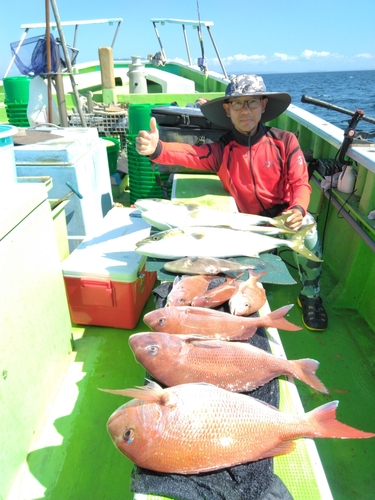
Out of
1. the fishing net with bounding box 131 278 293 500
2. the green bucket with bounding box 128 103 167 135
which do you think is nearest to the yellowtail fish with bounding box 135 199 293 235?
the fishing net with bounding box 131 278 293 500

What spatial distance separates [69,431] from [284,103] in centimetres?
301

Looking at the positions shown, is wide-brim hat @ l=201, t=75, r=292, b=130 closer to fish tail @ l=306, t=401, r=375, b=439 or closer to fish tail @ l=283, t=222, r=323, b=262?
fish tail @ l=283, t=222, r=323, b=262

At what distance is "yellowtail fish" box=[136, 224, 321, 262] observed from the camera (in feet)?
7.40

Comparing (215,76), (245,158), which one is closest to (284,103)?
(245,158)

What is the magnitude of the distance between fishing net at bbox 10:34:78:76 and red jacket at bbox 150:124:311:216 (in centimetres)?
272

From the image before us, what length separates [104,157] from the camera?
3.77 meters

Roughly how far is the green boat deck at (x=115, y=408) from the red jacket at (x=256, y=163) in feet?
3.28

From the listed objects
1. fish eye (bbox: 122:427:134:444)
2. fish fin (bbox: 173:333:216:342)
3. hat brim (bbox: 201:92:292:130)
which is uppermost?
hat brim (bbox: 201:92:292:130)

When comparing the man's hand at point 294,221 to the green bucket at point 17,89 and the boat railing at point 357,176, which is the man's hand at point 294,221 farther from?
the green bucket at point 17,89

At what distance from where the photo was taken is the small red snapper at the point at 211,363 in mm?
1481

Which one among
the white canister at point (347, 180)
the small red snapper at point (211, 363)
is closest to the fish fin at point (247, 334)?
the small red snapper at point (211, 363)

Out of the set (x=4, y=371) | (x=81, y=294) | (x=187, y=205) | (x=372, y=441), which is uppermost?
(x=187, y=205)

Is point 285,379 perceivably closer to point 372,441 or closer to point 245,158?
point 372,441

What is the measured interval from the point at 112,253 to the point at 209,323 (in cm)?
127
